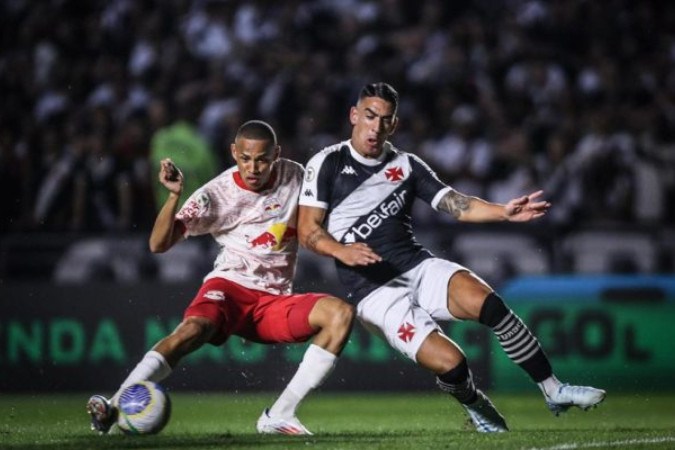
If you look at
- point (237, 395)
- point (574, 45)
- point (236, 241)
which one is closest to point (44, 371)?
point (237, 395)

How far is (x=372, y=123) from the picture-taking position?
8.73m

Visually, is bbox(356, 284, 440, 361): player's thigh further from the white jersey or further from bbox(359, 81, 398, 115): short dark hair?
bbox(359, 81, 398, 115): short dark hair

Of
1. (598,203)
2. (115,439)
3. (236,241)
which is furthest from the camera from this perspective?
(598,203)

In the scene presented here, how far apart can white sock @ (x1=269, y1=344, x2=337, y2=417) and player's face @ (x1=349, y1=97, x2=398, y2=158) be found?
1267mm

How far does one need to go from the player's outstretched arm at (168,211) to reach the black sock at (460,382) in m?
1.76

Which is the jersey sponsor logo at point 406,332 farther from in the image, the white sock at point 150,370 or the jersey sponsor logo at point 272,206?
the white sock at point 150,370

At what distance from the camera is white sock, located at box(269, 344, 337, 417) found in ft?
27.6

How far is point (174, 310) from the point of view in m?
13.3

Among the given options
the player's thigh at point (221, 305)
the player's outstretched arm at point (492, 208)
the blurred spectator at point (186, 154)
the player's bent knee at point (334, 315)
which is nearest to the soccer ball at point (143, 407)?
the player's thigh at point (221, 305)

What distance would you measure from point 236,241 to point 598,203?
6.14 meters

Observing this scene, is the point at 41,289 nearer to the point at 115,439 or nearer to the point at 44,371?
the point at 44,371


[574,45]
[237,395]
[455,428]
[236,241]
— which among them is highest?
[574,45]

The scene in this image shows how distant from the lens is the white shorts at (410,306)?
336 inches

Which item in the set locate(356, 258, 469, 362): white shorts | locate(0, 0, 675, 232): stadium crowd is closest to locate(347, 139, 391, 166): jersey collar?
locate(356, 258, 469, 362): white shorts
